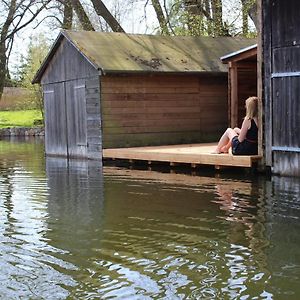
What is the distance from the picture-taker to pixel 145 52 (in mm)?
16984

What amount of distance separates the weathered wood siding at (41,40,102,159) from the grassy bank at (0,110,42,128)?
2147 cm

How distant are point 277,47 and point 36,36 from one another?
1233 inches

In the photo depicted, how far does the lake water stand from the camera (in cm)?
503

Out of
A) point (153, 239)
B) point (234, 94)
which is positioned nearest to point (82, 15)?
point (234, 94)

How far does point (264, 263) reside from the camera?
18.3ft

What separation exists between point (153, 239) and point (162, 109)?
34.2 ft

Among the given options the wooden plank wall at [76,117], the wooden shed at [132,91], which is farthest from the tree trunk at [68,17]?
the wooden plank wall at [76,117]

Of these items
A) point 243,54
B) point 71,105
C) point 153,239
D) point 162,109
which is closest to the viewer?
point 153,239

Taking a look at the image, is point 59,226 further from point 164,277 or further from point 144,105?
point 144,105

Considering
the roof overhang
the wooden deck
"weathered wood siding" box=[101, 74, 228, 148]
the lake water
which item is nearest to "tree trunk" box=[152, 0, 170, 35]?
"weathered wood siding" box=[101, 74, 228, 148]

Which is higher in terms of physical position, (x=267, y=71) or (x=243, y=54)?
(x=243, y=54)

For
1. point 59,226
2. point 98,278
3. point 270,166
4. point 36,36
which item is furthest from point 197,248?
point 36,36

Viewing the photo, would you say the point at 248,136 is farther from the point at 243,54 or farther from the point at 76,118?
the point at 76,118

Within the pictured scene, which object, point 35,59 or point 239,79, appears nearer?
point 239,79
